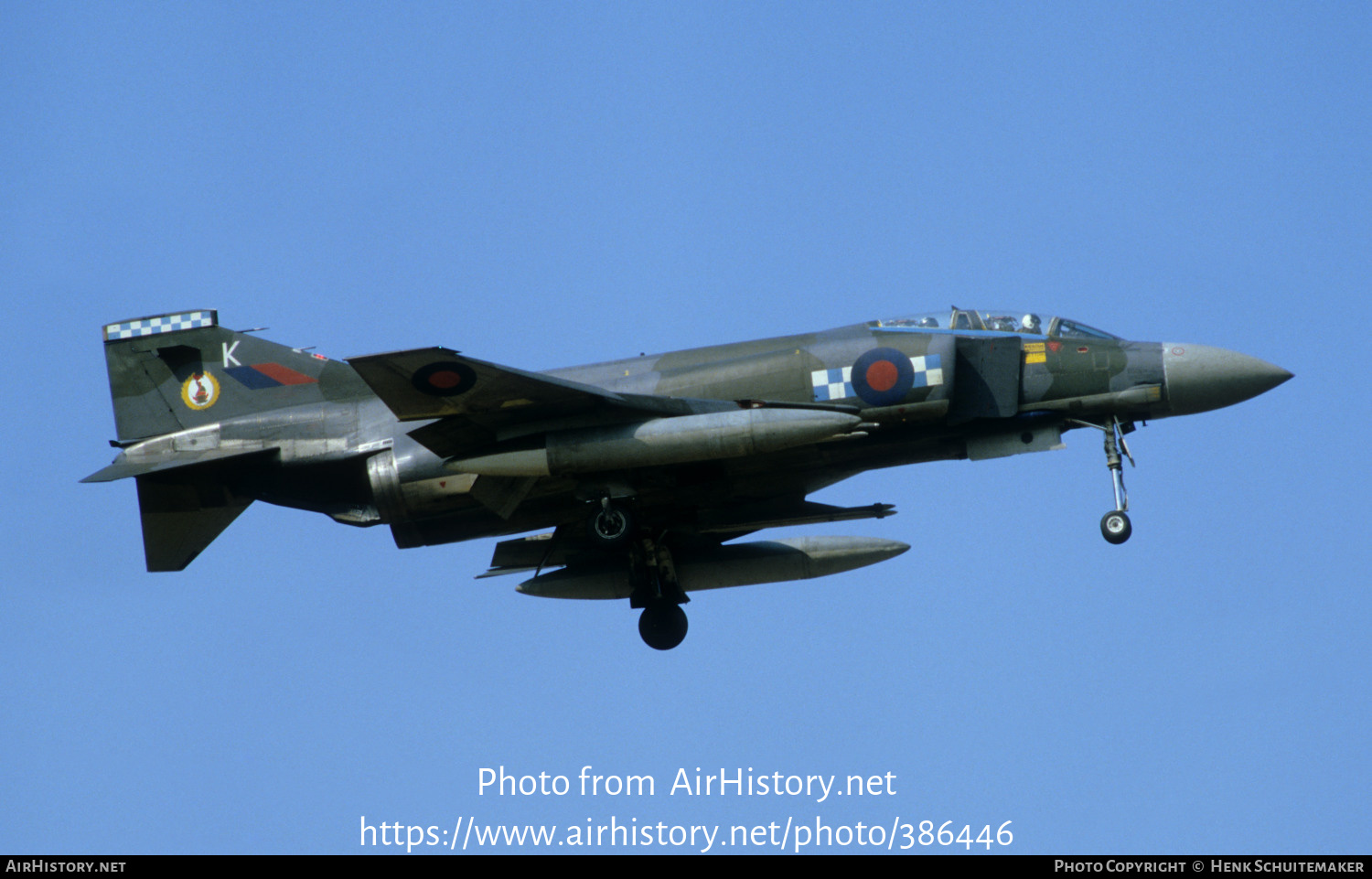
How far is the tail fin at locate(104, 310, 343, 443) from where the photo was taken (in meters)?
20.2

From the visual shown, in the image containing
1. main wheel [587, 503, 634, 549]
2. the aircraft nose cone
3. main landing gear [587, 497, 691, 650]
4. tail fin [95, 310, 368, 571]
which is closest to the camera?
main wheel [587, 503, 634, 549]

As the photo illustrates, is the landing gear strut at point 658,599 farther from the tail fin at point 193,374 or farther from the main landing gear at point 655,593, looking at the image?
the tail fin at point 193,374

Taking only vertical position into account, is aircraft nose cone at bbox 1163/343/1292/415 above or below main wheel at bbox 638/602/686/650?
above

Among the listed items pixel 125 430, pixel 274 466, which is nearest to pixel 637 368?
pixel 274 466

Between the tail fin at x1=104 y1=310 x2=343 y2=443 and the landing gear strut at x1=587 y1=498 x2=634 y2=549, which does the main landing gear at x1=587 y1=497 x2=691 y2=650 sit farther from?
the tail fin at x1=104 y1=310 x2=343 y2=443

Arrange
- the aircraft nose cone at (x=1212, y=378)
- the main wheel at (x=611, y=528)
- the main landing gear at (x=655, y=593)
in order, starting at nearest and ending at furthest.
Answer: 1. the main wheel at (x=611, y=528)
2. the aircraft nose cone at (x=1212, y=378)
3. the main landing gear at (x=655, y=593)

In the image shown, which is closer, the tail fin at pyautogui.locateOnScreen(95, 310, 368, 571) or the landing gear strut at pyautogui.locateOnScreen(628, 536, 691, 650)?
the tail fin at pyautogui.locateOnScreen(95, 310, 368, 571)

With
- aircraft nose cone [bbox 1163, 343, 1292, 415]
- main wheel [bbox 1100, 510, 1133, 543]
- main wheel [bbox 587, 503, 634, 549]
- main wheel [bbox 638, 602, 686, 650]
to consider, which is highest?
aircraft nose cone [bbox 1163, 343, 1292, 415]

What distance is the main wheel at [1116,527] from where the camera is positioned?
18.7 meters

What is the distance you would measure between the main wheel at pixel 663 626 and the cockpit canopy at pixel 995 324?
16.7 feet

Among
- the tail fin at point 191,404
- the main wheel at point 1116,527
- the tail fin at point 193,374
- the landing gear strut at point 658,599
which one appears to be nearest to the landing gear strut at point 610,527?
the landing gear strut at point 658,599

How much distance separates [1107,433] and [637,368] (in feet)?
18.4

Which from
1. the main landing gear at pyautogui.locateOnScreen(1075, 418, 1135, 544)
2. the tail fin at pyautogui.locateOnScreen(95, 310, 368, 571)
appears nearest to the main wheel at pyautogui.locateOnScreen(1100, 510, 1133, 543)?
the main landing gear at pyautogui.locateOnScreen(1075, 418, 1135, 544)
